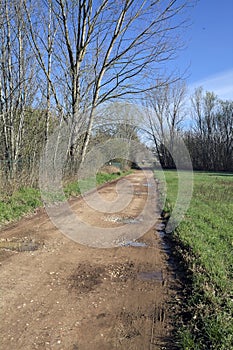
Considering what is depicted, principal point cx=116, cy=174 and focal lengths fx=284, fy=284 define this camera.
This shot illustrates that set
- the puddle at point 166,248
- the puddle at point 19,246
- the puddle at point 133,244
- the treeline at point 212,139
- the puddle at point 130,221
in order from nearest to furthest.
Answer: the puddle at point 19,246 < the puddle at point 166,248 < the puddle at point 133,244 < the puddle at point 130,221 < the treeline at point 212,139

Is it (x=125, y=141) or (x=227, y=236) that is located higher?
(x=125, y=141)

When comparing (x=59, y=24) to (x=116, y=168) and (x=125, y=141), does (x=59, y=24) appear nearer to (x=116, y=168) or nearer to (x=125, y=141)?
(x=125, y=141)

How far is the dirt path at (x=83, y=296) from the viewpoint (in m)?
2.47

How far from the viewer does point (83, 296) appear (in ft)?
10.6

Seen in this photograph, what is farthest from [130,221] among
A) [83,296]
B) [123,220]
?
[83,296]

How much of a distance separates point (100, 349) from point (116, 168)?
26.1m

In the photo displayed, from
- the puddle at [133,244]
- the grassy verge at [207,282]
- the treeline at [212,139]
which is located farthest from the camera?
the treeline at [212,139]

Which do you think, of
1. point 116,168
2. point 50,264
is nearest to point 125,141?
point 116,168

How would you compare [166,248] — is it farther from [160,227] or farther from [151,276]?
[160,227]

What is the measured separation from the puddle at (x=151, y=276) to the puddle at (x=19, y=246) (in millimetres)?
1983

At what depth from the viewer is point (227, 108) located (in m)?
46.0

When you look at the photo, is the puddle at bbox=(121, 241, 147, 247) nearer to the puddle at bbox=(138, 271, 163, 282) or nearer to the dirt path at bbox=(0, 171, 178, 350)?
the dirt path at bbox=(0, 171, 178, 350)

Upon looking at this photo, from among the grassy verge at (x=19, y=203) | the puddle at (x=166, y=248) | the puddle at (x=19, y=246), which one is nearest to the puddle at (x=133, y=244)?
the puddle at (x=166, y=248)

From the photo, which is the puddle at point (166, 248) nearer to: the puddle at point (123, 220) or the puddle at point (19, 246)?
the puddle at point (123, 220)
